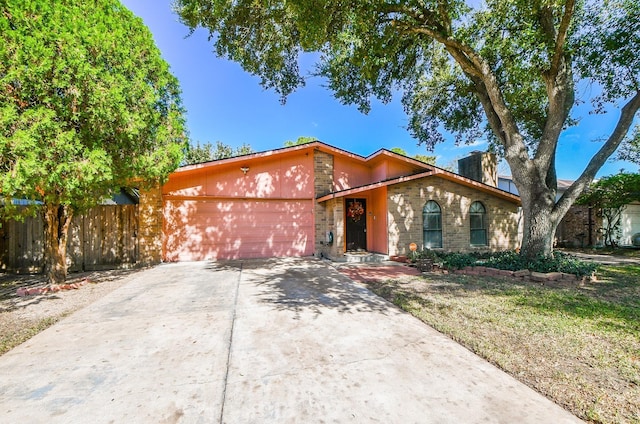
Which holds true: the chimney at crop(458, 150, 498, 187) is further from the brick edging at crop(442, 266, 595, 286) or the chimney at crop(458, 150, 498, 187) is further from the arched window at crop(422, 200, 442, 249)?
the brick edging at crop(442, 266, 595, 286)

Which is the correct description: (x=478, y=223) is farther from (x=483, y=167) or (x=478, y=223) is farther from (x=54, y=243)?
(x=54, y=243)

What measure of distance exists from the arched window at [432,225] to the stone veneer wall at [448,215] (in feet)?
0.55

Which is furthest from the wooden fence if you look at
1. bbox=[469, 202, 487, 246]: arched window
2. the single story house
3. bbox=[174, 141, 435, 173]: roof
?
the single story house

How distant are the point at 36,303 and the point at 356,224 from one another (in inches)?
371

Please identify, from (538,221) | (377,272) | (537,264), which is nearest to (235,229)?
(377,272)

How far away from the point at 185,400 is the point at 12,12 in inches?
272

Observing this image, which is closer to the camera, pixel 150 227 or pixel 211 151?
pixel 150 227

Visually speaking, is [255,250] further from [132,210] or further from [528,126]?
[528,126]

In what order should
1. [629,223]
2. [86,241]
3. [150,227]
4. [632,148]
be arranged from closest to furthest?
A: 1. [86,241]
2. [150,227]
3. [632,148]
4. [629,223]

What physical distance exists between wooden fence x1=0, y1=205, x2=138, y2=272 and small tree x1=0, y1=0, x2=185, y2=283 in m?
2.21

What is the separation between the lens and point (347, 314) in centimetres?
410

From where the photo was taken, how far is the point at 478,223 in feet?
36.8

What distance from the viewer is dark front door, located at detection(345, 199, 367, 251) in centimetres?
1121

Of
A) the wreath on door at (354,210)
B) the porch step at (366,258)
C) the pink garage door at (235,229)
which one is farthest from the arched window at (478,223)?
the pink garage door at (235,229)
